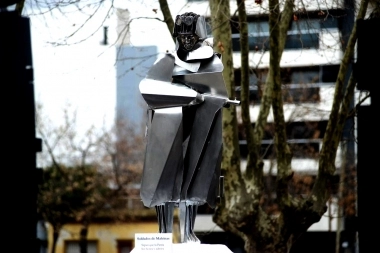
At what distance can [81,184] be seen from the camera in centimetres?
3597

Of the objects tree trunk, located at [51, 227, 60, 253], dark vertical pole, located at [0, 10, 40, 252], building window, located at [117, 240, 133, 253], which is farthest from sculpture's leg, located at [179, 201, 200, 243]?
building window, located at [117, 240, 133, 253]

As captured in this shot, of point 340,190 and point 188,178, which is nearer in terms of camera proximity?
point 188,178

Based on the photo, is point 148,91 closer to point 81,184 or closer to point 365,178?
point 365,178

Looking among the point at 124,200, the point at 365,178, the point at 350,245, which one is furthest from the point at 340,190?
the point at 365,178

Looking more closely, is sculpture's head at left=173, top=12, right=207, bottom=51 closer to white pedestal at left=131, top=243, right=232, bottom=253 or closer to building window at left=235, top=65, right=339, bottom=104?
white pedestal at left=131, top=243, right=232, bottom=253

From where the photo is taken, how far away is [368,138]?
79.3ft

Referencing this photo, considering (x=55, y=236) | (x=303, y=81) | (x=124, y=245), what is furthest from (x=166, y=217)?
(x=124, y=245)

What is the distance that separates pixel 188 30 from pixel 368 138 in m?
10.8

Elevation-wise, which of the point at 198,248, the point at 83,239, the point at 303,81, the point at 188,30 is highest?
the point at 188,30

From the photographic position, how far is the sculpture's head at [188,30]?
46.1 feet

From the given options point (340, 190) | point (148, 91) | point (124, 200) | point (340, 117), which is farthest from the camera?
point (124, 200)

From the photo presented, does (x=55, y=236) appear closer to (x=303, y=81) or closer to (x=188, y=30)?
(x=303, y=81)

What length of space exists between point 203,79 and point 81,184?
22.2m

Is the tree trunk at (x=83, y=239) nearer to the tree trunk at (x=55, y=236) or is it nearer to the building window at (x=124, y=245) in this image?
the tree trunk at (x=55, y=236)
